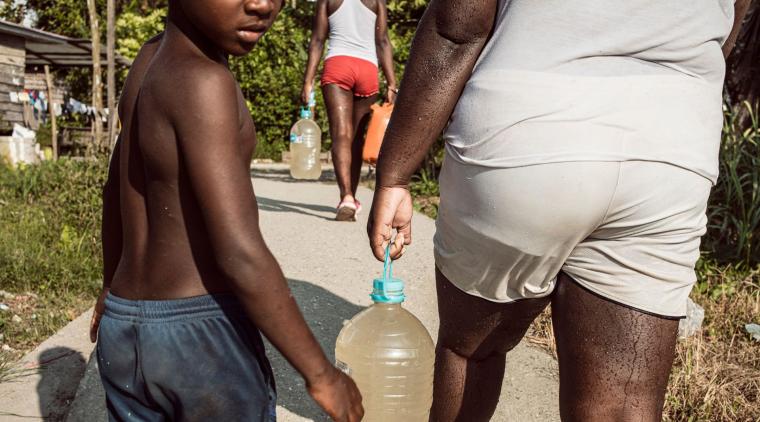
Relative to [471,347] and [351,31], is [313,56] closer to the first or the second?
[351,31]

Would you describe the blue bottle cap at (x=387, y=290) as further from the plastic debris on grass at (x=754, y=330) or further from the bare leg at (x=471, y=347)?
the plastic debris on grass at (x=754, y=330)

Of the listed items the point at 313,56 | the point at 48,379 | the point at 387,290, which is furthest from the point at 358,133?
the point at 387,290

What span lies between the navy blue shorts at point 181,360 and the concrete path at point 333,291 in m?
1.27

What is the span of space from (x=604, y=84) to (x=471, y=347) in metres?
0.94

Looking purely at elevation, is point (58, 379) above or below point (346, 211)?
above

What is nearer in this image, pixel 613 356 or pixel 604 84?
pixel 604 84

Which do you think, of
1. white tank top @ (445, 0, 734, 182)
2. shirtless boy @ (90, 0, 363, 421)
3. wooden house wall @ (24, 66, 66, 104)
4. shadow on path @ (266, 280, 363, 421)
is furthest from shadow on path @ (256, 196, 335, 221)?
wooden house wall @ (24, 66, 66, 104)

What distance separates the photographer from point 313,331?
370 cm

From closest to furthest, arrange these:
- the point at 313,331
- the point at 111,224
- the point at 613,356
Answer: the point at 613,356
the point at 111,224
the point at 313,331

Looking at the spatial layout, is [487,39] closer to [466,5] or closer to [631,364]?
[466,5]

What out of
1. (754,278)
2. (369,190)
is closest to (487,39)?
(754,278)

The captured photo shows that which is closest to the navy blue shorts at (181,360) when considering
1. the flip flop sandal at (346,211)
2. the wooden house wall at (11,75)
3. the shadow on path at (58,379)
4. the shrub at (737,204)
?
the shadow on path at (58,379)

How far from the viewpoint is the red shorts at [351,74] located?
622cm

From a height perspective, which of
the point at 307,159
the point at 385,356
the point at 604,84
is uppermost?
the point at 604,84
